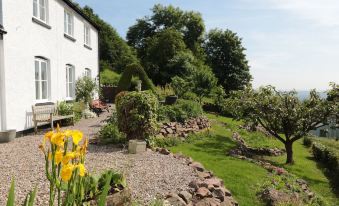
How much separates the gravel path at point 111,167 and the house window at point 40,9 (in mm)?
5740

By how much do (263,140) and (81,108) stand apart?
945cm

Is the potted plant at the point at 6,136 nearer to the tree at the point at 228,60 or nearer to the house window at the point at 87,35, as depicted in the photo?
the house window at the point at 87,35

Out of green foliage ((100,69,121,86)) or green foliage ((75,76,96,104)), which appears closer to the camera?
green foliage ((75,76,96,104))

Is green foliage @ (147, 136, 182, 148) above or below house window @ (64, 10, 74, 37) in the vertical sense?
below

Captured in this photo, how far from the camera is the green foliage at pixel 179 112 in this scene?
1494cm

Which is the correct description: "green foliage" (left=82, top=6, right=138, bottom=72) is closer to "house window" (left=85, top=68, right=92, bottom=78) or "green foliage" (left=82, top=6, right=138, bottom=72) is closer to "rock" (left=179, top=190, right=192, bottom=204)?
"house window" (left=85, top=68, right=92, bottom=78)

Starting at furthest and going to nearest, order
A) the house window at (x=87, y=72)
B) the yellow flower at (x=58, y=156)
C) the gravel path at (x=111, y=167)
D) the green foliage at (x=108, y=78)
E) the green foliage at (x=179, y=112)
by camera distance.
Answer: the green foliage at (x=108, y=78) → the house window at (x=87, y=72) → the green foliage at (x=179, y=112) → the gravel path at (x=111, y=167) → the yellow flower at (x=58, y=156)

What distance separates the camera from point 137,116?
1012cm

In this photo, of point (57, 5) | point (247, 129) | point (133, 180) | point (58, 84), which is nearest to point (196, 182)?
point (133, 180)

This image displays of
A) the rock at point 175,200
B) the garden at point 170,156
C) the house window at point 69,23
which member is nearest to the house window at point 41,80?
the garden at point 170,156

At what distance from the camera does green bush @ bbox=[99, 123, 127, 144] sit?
10.4 metres

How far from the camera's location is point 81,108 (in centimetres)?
1678

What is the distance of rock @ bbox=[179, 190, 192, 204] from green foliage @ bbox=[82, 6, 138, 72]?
3702cm

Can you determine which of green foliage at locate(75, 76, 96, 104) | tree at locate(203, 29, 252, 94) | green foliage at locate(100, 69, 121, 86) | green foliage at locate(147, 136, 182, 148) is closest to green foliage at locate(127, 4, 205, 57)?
tree at locate(203, 29, 252, 94)
